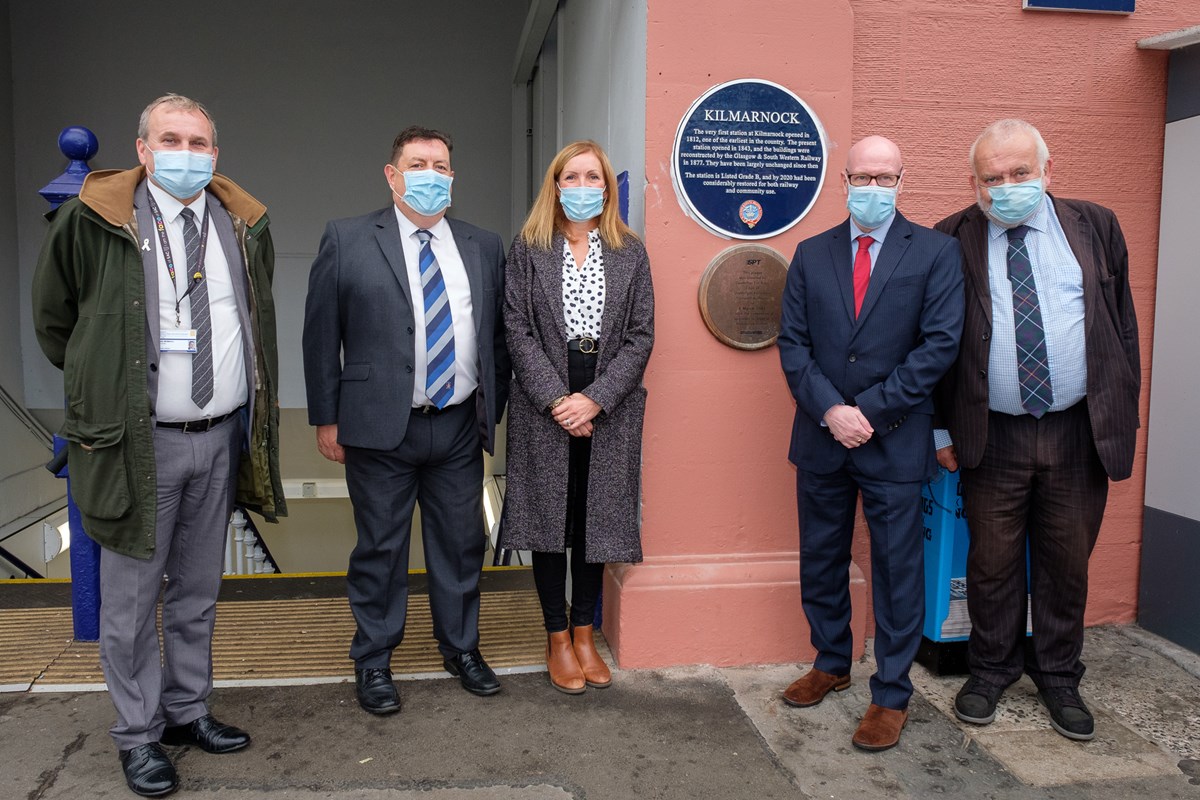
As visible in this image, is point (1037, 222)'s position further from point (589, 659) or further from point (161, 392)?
point (161, 392)

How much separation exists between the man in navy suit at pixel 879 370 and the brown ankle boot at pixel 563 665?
3.14 feet

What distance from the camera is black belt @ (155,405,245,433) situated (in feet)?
8.77

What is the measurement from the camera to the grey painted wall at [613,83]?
3488mm

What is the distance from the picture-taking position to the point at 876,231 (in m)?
→ 3.02

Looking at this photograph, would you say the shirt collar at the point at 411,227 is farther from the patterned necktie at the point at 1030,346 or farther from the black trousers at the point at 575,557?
the patterned necktie at the point at 1030,346

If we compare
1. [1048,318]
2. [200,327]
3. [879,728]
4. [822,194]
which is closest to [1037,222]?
[1048,318]

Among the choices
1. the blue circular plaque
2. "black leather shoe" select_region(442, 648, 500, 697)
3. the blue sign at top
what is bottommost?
"black leather shoe" select_region(442, 648, 500, 697)

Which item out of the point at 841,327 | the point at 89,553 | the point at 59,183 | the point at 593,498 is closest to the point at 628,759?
the point at 593,498

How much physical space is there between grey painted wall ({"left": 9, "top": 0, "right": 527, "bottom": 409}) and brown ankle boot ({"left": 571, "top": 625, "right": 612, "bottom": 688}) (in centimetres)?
652

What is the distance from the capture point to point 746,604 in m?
3.56

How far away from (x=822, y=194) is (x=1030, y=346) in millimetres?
989

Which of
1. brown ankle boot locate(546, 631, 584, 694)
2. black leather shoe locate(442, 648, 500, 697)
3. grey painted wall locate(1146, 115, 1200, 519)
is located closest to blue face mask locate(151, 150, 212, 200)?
black leather shoe locate(442, 648, 500, 697)

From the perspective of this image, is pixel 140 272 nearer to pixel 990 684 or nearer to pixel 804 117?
pixel 804 117

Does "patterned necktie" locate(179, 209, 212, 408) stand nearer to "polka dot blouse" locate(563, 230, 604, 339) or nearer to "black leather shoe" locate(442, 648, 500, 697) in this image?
"polka dot blouse" locate(563, 230, 604, 339)
